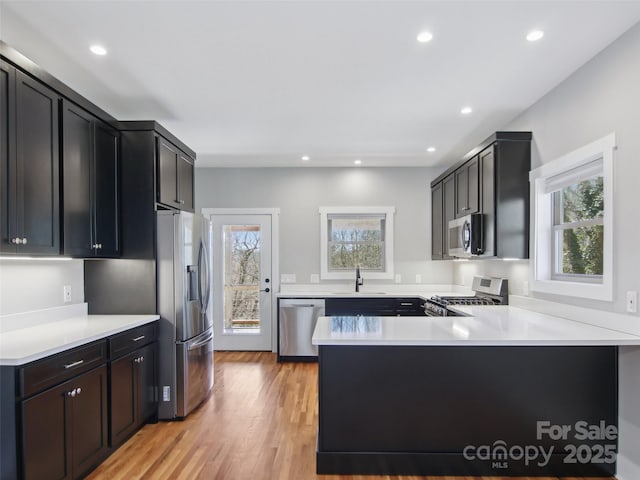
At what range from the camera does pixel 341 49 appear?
7.70 feet

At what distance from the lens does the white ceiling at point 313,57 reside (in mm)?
1986

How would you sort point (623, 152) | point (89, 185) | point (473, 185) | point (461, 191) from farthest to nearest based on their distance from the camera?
point (461, 191), point (473, 185), point (89, 185), point (623, 152)

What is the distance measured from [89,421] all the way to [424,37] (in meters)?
2.99

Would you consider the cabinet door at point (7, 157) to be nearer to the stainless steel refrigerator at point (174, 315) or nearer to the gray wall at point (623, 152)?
the stainless steel refrigerator at point (174, 315)

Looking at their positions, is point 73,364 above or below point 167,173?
below

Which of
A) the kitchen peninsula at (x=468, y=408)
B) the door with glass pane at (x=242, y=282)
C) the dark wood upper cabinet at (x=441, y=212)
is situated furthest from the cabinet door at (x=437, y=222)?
the kitchen peninsula at (x=468, y=408)

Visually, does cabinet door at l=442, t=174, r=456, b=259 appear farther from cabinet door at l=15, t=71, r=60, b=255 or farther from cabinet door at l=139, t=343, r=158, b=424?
cabinet door at l=15, t=71, r=60, b=255

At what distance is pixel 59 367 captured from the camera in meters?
2.07

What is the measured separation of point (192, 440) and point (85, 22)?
2742 mm

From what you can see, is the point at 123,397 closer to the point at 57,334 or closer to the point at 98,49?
the point at 57,334

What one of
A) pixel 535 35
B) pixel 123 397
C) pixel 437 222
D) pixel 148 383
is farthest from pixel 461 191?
pixel 123 397

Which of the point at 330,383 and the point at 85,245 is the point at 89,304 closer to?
the point at 85,245

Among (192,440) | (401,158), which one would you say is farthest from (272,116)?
(192,440)

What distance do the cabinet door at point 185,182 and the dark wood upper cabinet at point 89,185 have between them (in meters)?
0.68
